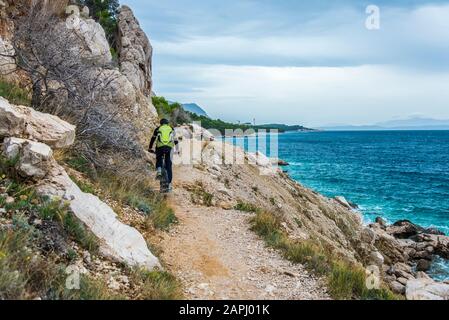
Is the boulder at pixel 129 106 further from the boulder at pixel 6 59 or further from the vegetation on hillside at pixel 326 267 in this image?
the vegetation on hillside at pixel 326 267

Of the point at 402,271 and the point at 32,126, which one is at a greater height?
the point at 32,126

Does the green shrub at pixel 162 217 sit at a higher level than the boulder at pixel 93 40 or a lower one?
lower

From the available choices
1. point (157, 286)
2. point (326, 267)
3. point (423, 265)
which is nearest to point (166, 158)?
point (326, 267)

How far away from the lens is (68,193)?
21.9ft

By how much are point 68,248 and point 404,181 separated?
4701 cm

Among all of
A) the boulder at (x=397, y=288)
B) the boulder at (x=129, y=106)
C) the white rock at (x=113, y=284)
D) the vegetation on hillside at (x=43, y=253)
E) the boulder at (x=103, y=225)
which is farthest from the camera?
the boulder at (x=129, y=106)

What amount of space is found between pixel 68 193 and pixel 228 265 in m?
3.34

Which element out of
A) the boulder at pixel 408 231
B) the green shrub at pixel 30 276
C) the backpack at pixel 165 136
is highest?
the backpack at pixel 165 136

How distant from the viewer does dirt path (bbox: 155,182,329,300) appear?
6469 millimetres

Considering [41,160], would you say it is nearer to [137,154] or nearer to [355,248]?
[137,154]

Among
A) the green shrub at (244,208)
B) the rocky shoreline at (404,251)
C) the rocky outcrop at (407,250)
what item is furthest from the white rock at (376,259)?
the green shrub at (244,208)

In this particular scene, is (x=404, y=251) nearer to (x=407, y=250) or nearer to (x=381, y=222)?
(x=407, y=250)

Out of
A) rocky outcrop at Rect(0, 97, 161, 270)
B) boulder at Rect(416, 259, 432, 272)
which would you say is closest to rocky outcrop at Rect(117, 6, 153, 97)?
rocky outcrop at Rect(0, 97, 161, 270)

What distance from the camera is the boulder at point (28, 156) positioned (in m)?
6.43
